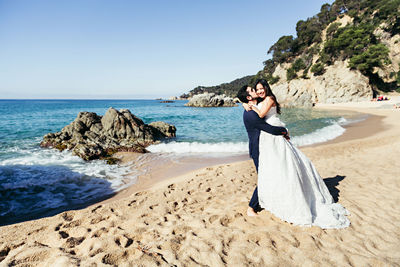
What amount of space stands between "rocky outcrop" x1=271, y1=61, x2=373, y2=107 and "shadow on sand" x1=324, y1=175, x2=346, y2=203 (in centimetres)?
4658

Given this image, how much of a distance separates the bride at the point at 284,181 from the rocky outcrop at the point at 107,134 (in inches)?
366

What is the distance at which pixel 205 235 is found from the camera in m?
3.24

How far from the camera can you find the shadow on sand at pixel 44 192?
17.5 ft

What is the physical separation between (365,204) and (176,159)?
759cm

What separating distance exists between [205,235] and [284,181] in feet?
5.16

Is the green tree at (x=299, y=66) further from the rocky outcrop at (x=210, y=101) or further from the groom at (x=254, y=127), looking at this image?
the groom at (x=254, y=127)

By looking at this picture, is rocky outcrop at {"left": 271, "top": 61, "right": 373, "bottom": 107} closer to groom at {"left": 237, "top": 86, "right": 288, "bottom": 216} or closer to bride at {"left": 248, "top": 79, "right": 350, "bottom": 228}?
bride at {"left": 248, "top": 79, "right": 350, "bottom": 228}

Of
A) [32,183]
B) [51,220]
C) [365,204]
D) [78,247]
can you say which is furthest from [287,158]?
[32,183]

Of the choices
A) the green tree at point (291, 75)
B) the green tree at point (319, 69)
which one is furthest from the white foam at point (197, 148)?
the green tree at point (291, 75)

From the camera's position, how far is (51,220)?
407cm

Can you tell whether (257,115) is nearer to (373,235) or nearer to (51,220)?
(373,235)

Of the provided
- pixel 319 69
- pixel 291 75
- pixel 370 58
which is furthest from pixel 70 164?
pixel 291 75

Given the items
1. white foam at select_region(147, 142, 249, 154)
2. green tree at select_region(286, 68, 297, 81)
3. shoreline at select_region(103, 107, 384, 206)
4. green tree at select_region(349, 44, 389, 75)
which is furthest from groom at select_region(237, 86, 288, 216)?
green tree at select_region(286, 68, 297, 81)

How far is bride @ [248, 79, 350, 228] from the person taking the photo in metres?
3.35
